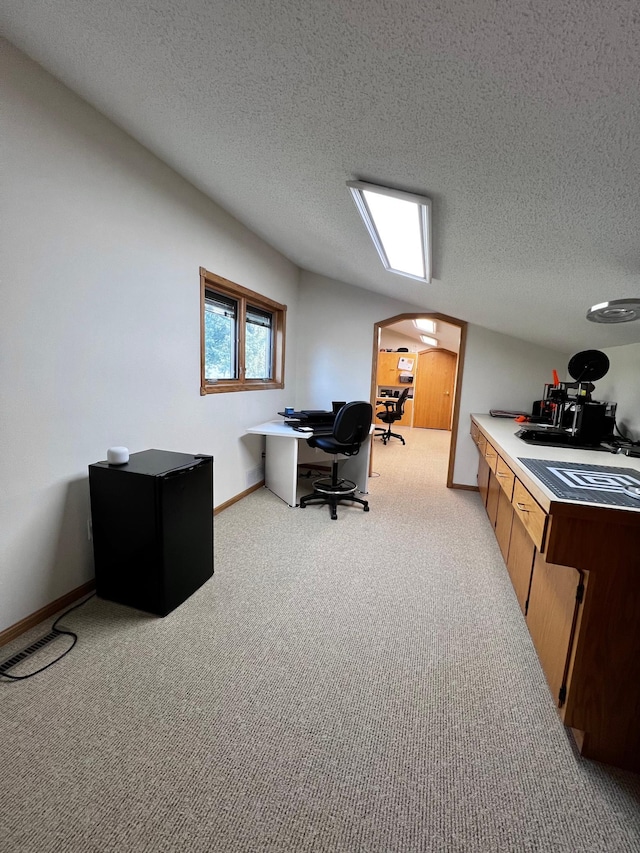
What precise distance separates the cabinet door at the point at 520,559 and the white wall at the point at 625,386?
3.50 feet

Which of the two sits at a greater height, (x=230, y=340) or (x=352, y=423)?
(x=230, y=340)

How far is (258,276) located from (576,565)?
347 cm

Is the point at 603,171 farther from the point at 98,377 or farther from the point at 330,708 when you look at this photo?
the point at 98,377

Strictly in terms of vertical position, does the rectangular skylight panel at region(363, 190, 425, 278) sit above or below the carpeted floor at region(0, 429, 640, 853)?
above

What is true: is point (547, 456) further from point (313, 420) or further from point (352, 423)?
point (313, 420)

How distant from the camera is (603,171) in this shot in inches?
43.5

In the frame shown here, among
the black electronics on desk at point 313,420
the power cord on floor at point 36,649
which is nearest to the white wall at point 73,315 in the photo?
the power cord on floor at point 36,649

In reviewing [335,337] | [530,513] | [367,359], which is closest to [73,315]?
[530,513]

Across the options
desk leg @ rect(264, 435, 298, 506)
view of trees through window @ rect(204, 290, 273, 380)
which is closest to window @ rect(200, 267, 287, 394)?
view of trees through window @ rect(204, 290, 273, 380)

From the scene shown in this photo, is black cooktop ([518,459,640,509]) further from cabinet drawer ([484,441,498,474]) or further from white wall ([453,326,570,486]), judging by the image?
white wall ([453,326,570,486])

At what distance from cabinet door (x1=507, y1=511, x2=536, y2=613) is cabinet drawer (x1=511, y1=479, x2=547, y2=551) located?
0.19m

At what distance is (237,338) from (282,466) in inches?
51.7

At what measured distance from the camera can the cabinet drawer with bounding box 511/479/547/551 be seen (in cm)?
132

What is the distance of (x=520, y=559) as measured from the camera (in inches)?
80.9
